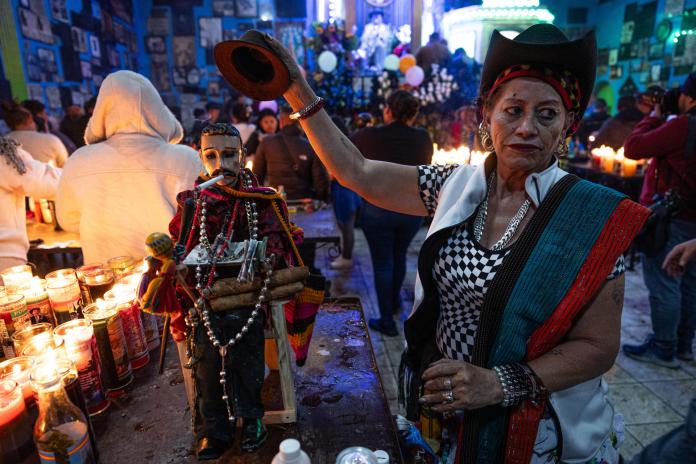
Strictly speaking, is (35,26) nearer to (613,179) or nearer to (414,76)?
(414,76)

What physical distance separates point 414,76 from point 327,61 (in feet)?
5.65

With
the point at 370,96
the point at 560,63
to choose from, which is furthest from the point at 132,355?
the point at 370,96

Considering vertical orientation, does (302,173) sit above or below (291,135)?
below

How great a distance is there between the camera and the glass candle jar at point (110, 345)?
58.5 inches

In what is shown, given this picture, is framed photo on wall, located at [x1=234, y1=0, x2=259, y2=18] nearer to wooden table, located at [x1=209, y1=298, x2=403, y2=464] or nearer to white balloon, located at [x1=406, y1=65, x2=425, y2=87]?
white balloon, located at [x1=406, y1=65, x2=425, y2=87]

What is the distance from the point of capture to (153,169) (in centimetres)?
247

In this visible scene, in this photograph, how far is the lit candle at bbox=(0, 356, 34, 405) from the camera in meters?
1.22

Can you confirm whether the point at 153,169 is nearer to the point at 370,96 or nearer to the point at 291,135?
the point at 291,135

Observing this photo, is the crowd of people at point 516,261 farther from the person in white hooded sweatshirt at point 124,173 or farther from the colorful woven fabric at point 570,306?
the person in white hooded sweatshirt at point 124,173

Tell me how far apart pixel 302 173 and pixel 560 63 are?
10.5 feet

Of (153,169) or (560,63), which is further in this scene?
(153,169)

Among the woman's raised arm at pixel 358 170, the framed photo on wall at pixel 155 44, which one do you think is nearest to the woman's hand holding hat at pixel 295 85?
the woman's raised arm at pixel 358 170

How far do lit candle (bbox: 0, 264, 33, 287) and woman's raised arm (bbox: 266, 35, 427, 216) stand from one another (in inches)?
51.3

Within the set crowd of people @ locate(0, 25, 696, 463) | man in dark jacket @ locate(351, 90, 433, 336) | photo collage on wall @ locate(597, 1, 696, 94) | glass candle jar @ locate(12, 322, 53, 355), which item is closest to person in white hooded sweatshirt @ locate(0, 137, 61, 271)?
glass candle jar @ locate(12, 322, 53, 355)
